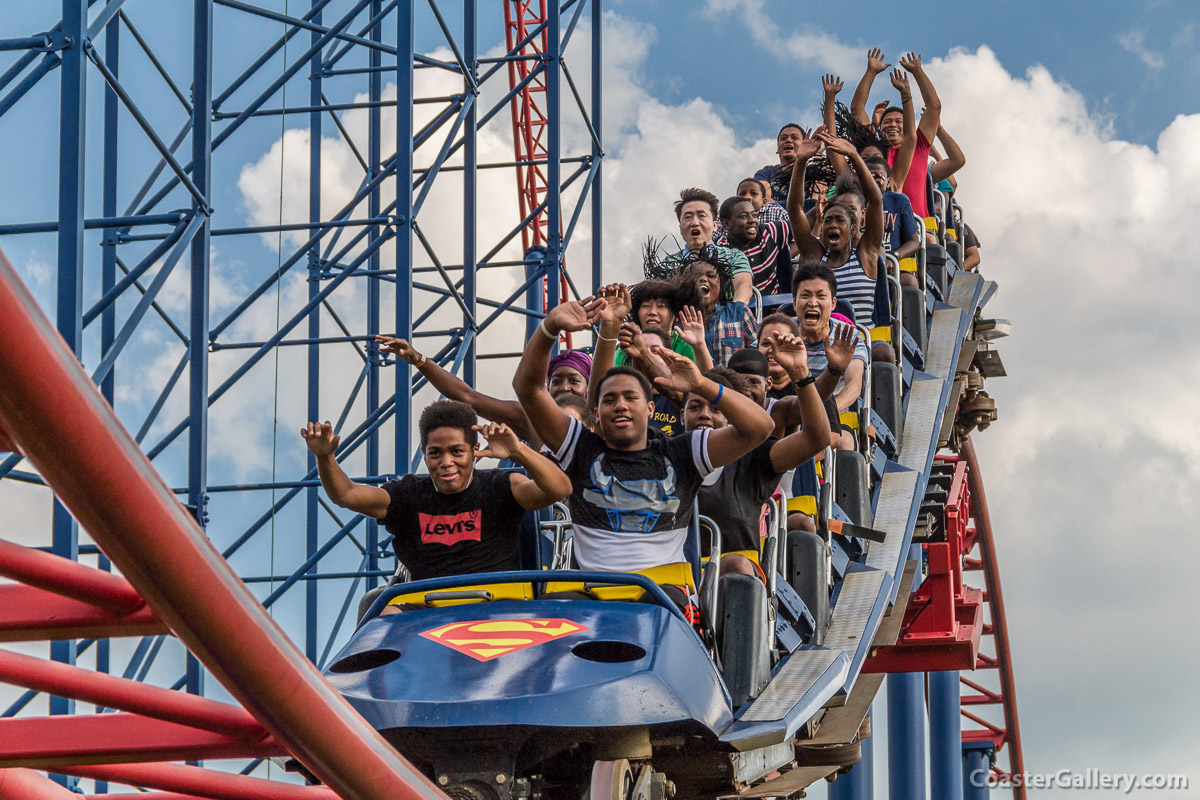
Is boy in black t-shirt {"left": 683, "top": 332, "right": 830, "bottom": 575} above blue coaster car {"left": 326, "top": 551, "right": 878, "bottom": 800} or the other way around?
above

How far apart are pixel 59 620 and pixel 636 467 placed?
71.6 inches

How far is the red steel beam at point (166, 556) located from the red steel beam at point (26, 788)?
129 centimetres

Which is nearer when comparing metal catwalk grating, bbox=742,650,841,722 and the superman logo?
the superman logo

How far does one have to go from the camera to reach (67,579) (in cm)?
269

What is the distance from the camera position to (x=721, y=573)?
14.8 ft

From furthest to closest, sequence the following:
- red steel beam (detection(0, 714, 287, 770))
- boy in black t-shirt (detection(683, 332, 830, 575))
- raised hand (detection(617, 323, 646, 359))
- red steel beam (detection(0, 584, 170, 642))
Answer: raised hand (detection(617, 323, 646, 359)), boy in black t-shirt (detection(683, 332, 830, 575)), red steel beam (detection(0, 714, 287, 770)), red steel beam (detection(0, 584, 170, 642))

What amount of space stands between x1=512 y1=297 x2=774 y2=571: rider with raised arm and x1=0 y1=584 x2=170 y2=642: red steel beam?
165 cm

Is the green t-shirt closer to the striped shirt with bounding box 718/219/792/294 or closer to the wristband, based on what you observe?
the striped shirt with bounding box 718/219/792/294

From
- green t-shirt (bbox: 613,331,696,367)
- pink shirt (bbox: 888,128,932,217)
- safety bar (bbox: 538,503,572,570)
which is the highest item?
pink shirt (bbox: 888,128,932,217)

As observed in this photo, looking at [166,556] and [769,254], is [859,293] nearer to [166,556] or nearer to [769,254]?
[769,254]

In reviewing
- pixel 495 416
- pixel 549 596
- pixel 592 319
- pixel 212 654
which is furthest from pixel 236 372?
pixel 212 654

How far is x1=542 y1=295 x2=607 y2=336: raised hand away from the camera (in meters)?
4.60

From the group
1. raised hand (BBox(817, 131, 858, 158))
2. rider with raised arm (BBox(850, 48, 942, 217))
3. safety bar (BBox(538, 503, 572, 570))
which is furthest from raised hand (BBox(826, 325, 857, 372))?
rider with raised arm (BBox(850, 48, 942, 217))

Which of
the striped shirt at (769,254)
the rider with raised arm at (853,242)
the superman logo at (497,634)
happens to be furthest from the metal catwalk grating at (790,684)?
the striped shirt at (769,254)
